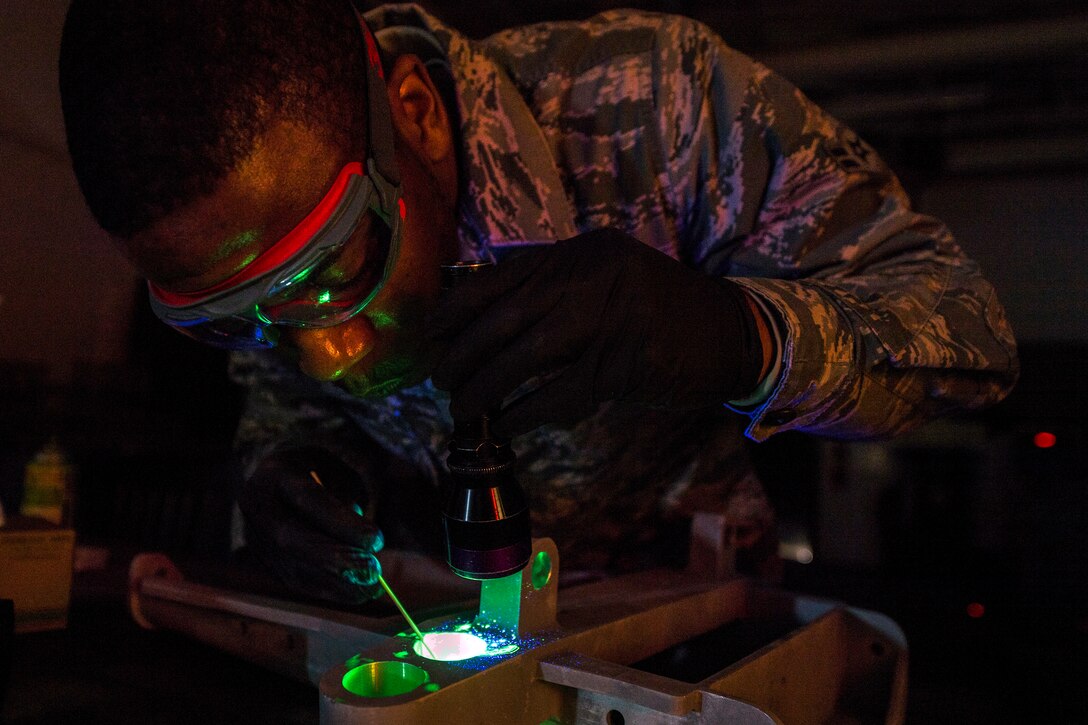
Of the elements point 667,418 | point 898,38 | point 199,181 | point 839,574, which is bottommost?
point 839,574

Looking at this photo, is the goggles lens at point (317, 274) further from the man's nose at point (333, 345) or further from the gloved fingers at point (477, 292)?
the gloved fingers at point (477, 292)

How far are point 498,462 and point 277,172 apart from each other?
374mm

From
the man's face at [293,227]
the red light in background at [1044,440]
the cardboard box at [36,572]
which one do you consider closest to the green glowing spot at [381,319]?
the man's face at [293,227]

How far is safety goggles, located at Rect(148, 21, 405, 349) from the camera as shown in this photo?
0.76 m

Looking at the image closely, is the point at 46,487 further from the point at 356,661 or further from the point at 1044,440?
the point at 1044,440

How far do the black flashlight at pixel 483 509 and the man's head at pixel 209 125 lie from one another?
219mm

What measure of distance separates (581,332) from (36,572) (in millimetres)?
957

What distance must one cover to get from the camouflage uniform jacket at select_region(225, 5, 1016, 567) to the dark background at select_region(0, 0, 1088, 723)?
0.50 metres

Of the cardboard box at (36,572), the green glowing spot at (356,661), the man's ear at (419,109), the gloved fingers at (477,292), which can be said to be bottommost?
the cardboard box at (36,572)

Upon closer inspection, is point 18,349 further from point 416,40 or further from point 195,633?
point 416,40

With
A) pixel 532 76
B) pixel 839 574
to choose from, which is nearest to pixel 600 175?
pixel 532 76

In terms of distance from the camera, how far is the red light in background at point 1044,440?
81.7 inches

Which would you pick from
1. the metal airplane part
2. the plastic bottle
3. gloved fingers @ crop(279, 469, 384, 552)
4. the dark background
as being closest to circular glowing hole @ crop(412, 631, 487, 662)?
the metal airplane part

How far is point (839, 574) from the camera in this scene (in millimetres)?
1879
